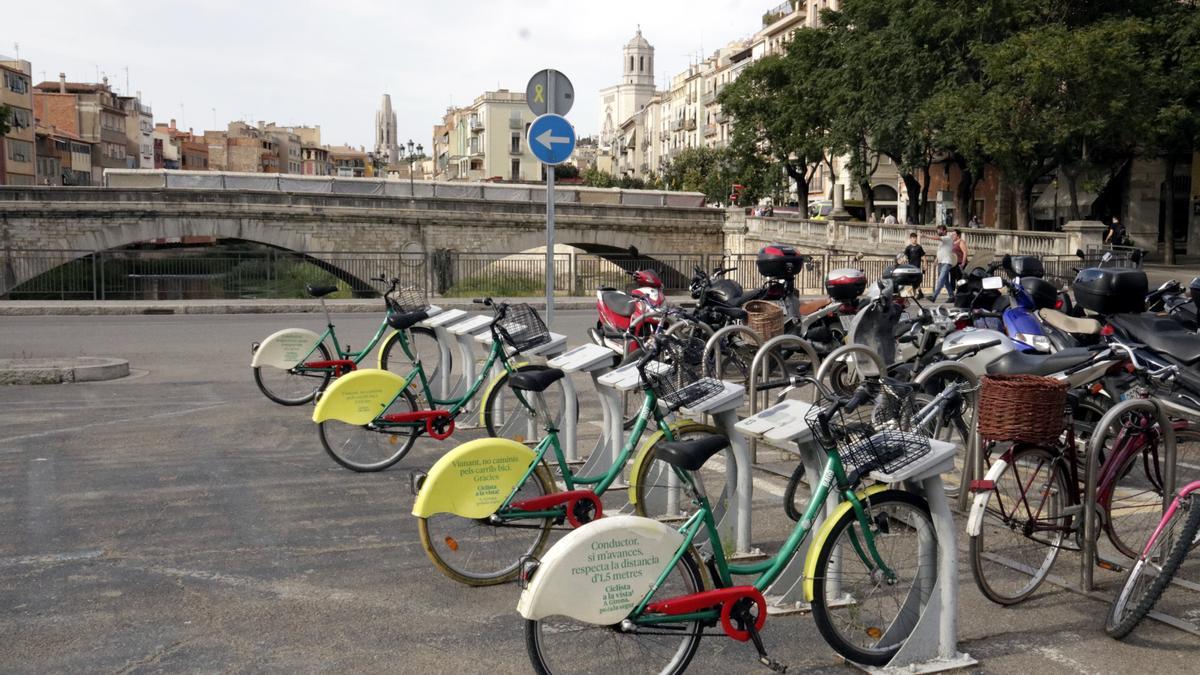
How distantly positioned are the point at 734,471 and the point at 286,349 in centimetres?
538

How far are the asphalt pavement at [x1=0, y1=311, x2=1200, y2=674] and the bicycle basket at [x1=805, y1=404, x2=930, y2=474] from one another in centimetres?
82

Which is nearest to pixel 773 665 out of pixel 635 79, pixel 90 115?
pixel 90 115

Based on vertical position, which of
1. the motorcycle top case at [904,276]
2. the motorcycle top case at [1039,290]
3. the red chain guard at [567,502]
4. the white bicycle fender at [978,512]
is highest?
the motorcycle top case at [904,276]

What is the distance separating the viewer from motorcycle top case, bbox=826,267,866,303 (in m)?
9.70

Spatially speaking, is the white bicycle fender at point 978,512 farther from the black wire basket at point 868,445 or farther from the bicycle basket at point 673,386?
the bicycle basket at point 673,386

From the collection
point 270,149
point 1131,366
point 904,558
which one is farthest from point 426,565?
point 270,149

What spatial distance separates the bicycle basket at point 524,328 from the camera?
7.81 m

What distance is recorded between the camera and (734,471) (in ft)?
18.5

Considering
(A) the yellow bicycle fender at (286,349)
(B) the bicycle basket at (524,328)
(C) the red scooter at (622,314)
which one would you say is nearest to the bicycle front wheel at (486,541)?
(B) the bicycle basket at (524,328)

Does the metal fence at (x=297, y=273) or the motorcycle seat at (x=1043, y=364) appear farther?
the metal fence at (x=297, y=273)

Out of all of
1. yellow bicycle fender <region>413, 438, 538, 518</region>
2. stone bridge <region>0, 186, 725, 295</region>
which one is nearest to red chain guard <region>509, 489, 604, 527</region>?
yellow bicycle fender <region>413, 438, 538, 518</region>

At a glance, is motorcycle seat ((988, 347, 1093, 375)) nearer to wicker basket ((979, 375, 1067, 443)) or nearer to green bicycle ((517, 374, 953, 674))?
wicker basket ((979, 375, 1067, 443))

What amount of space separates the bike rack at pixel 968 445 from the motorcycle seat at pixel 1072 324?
1.36 metres

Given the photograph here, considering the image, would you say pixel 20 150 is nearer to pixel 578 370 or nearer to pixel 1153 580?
pixel 578 370
